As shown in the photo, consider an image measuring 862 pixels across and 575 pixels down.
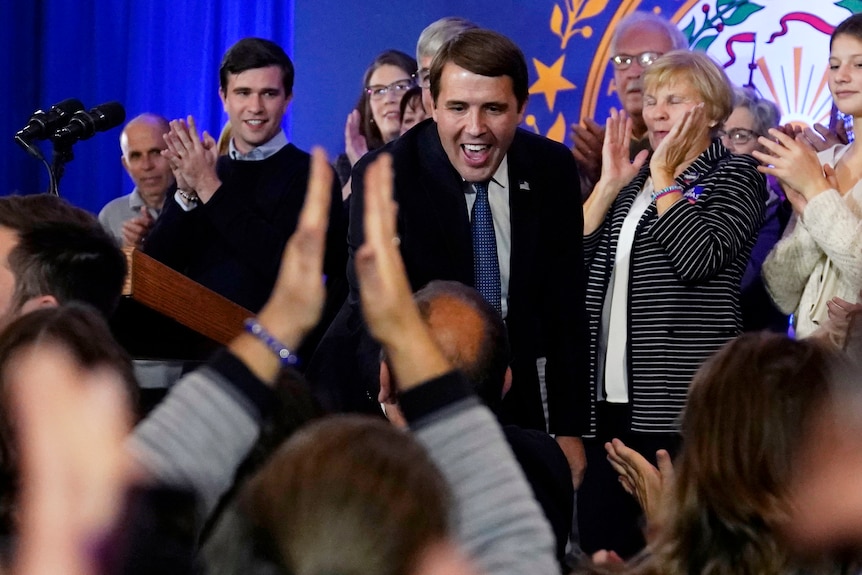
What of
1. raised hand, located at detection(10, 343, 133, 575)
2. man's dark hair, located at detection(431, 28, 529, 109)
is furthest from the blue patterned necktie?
raised hand, located at detection(10, 343, 133, 575)

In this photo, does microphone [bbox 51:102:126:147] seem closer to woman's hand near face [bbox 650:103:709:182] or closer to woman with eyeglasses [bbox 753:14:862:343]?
woman's hand near face [bbox 650:103:709:182]

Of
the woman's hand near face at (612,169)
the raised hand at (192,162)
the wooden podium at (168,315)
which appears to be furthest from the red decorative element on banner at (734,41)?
the wooden podium at (168,315)

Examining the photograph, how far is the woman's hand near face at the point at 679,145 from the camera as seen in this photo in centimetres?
335

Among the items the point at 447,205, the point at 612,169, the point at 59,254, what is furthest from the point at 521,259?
the point at 59,254

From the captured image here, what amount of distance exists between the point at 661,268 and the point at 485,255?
542mm

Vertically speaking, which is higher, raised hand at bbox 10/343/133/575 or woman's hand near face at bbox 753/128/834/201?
raised hand at bbox 10/343/133/575

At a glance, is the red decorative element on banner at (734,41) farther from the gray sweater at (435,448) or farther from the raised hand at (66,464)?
the raised hand at (66,464)

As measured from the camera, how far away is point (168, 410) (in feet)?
3.82

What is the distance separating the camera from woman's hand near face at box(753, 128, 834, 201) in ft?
10.3

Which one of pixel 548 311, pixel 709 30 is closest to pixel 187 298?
pixel 548 311

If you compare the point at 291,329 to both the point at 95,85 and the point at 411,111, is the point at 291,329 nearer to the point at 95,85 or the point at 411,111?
the point at 411,111

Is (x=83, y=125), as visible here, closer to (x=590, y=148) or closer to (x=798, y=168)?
(x=590, y=148)

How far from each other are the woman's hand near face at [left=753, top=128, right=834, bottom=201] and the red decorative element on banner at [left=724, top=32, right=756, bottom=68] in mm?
1142

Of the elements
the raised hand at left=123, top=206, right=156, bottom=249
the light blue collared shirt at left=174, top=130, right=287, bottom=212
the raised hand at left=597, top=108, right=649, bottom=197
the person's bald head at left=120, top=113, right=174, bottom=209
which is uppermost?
the raised hand at left=597, top=108, right=649, bottom=197
